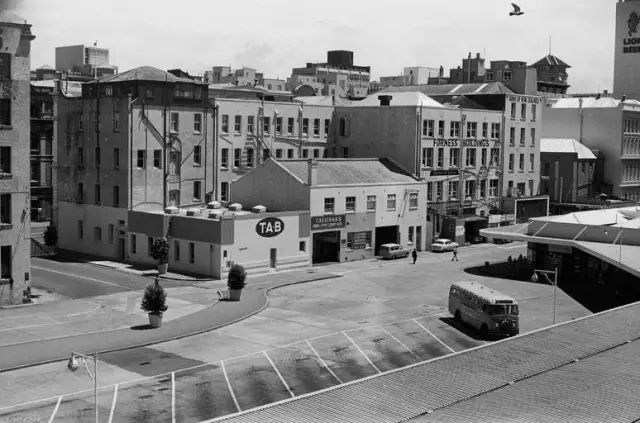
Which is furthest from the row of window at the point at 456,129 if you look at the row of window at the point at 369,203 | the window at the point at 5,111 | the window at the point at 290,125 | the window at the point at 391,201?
the window at the point at 5,111

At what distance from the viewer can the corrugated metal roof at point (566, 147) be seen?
410 ft

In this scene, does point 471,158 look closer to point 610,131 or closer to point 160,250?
point 610,131

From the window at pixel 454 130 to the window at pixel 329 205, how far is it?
23.7 m

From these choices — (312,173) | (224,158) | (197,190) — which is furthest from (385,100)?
(197,190)

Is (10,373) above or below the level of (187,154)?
below

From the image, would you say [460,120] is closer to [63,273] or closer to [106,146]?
[106,146]

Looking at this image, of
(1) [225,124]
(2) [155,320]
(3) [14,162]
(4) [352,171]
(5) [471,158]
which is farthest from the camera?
(5) [471,158]

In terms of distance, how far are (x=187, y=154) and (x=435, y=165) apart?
2832 centimetres

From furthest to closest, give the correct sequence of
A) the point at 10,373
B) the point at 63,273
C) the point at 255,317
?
the point at 63,273 → the point at 255,317 → the point at 10,373

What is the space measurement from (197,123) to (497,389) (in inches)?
2454

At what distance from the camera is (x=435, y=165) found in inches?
4031

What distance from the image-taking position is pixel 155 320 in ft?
185

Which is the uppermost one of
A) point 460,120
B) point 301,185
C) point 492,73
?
point 492,73

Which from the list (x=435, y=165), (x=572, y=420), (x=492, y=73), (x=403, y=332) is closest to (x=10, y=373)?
(x=403, y=332)
